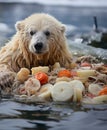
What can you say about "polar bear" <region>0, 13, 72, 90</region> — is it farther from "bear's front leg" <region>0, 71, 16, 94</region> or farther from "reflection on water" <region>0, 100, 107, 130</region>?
"reflection on water" <region>0, 100, 107, 130</region>

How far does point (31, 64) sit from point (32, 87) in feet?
3.28

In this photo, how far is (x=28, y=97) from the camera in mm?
8148

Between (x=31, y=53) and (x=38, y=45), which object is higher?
(x=31, y=53)

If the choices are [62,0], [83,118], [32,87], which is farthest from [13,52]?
[62,0]

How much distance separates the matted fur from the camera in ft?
29.5

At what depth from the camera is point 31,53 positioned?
8984 millimetres

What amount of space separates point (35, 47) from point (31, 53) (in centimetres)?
40

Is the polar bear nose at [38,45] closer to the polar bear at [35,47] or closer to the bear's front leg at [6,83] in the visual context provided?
the polar bear at [35,47]

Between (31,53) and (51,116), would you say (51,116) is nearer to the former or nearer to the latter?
(51,116)

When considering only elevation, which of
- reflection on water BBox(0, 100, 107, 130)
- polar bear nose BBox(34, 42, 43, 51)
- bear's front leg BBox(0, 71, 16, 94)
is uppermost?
polar bear nose BBox(34, 42, 43, 51)

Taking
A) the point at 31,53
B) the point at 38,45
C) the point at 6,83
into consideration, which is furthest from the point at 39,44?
the point at 6,83

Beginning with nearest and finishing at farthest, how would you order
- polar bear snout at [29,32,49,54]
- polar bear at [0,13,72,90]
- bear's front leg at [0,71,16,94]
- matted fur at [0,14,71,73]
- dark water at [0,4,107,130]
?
dark water at [0,4,107,130], bear's front leg at [0,71,16,94], polar bear snout at [29,32,49,54], polar bear at [0,13,72,90], matted fur at [0,14,71,73]

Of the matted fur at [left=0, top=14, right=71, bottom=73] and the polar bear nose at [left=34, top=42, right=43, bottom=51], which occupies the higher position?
the matted fur at [left=0, top=14, right=71, bottom=73]

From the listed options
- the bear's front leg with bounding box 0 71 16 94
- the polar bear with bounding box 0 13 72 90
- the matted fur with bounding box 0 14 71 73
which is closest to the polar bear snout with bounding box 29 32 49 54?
the polar bear with bounding box 0 13 72 90
